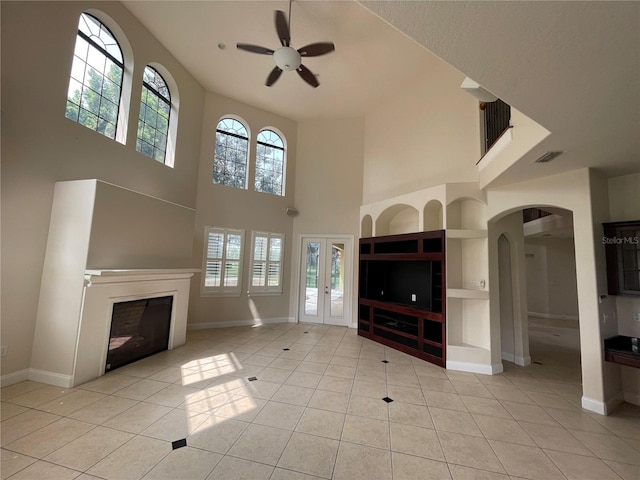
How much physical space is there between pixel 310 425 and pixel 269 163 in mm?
6210

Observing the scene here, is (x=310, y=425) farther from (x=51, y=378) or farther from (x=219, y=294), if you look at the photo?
(x=219, y=294)

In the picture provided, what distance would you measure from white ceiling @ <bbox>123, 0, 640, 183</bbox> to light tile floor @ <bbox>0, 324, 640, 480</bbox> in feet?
9.26

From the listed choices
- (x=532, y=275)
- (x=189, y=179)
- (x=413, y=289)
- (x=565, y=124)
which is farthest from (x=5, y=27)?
(x=532, y=275)

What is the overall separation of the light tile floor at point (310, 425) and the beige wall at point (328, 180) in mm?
3701

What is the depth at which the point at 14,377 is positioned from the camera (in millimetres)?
3037

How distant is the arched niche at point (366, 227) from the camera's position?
622cm

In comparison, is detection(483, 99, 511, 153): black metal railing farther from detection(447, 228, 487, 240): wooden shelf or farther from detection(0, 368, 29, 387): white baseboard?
detection(0, 368, 29, 387): white baseboard

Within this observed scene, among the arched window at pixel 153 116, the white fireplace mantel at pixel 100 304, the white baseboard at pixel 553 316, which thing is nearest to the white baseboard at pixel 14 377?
the white fireplace mantel at pixel 100 304

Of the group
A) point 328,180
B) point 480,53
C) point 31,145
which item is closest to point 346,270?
point 328,180

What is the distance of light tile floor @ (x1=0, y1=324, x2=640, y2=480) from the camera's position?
198cm

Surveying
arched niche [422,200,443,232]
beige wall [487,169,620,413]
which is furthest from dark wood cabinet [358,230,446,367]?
beige wall [487,169,620,413]

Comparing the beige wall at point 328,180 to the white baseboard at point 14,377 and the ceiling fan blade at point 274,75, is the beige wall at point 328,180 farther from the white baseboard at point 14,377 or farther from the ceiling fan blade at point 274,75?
the white baseboard at point 14,377

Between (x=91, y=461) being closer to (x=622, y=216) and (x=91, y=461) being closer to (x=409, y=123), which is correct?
(x=622, y=216)

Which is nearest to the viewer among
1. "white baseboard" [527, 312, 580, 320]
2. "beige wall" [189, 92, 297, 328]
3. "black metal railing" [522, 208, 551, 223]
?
"beige wall" [189, 92, 297, 328]
